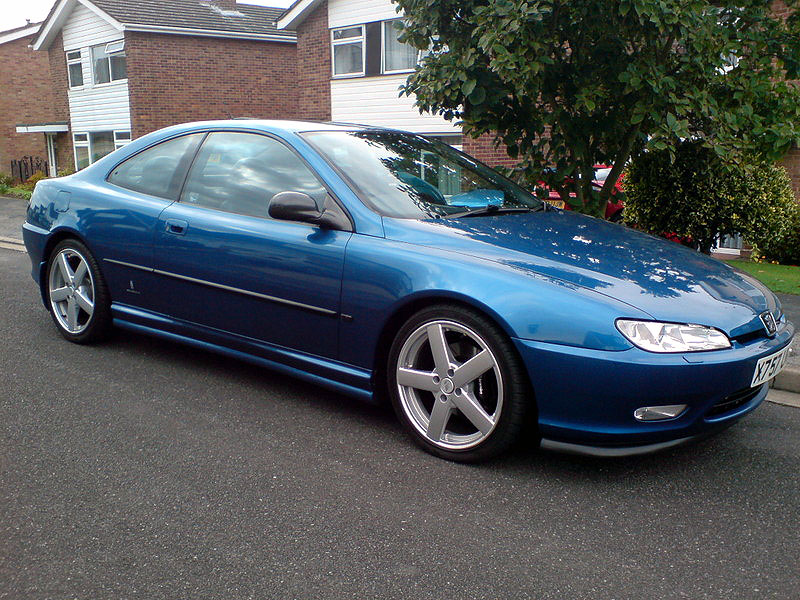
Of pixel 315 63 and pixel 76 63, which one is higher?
pixel 76 63

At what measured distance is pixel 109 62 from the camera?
87.1 feet

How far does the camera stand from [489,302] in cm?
341

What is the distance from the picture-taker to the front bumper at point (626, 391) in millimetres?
3172

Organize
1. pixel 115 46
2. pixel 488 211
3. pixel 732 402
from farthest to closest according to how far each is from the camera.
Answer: pixel 115 46 < pixel 488 211 < pixel 732 402

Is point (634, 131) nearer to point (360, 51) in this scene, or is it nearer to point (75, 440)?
Answer: point (75, 440)

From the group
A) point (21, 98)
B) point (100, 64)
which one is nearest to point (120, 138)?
point (100, 64)

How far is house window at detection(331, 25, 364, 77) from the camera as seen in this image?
20.7 metres

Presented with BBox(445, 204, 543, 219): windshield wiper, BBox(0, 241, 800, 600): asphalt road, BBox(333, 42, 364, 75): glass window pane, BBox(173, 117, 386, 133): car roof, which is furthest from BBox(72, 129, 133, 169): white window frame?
BBox(0, 241, 800, 600): asphalt road

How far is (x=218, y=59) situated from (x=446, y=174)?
23194 mm

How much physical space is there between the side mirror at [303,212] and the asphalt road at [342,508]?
40.4 inches

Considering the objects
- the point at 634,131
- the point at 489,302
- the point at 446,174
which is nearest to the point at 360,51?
the point at 634,131

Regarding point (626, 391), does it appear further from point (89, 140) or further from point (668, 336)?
point (89, 140)

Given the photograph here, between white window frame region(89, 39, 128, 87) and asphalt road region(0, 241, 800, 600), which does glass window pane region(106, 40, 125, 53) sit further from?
asphalt road region(0, 241, 800, 600)

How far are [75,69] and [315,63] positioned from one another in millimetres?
12068
